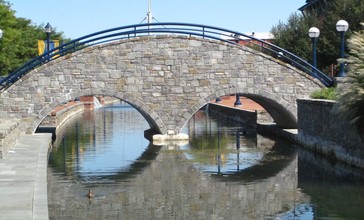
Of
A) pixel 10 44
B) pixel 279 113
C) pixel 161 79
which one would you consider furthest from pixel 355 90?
pixel 10 44

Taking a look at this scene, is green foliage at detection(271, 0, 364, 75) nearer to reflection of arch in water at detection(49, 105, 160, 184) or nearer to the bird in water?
reflection of arch in water at detection(49, 105, 160, 184)

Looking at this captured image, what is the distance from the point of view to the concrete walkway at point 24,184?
11164 millimetres

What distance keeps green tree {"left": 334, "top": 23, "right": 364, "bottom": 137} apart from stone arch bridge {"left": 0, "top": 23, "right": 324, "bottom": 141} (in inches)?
433

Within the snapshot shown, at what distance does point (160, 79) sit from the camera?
29.8m

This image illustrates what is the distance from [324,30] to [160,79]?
Answer: 19.6 meters

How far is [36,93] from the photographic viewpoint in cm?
2925

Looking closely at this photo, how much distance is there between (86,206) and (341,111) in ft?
26.4

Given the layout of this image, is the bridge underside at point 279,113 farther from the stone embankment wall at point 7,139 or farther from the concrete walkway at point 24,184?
the stone embankment wall at point 7,139

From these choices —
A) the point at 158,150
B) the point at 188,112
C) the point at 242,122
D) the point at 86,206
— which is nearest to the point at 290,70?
the point at 188,112

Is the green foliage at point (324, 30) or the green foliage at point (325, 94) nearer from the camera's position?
the green foliage at point (325, 94)

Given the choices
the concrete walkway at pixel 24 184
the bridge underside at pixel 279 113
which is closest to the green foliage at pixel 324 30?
the bridge underside at pixel 279 113

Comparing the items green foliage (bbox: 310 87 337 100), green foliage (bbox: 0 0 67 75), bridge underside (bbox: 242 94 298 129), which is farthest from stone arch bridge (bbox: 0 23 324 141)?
green foliage (bbox: 0 0 67 75)

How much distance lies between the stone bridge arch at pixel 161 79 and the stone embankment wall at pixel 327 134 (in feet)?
8.18

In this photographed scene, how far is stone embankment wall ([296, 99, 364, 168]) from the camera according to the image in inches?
789
